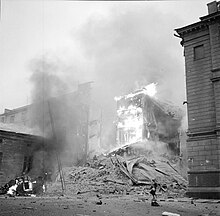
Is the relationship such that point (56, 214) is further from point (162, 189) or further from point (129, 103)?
point (129, 103)

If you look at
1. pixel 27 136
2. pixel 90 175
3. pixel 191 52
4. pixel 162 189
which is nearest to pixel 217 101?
pixel 191 52

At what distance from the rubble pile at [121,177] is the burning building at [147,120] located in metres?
13.8

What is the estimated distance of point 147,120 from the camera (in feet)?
150

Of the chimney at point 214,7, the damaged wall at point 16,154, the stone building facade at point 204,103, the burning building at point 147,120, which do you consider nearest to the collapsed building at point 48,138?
the damaged wall at point 16,154

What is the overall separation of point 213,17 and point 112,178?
1654cm

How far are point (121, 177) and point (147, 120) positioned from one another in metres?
21.0

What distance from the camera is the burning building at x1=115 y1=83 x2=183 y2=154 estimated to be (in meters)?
44.3

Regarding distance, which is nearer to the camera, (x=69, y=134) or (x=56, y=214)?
(x=56, y=214)

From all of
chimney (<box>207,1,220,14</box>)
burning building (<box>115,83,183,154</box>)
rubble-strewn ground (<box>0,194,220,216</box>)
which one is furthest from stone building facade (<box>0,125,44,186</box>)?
chimney (<box>207,1,220,14</box>)

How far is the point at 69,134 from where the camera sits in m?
39.1

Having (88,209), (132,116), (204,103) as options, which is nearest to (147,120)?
(132,116)

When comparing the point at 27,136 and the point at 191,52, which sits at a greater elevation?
the point at 191,52

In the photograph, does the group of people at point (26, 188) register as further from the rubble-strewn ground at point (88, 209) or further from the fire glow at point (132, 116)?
the fire glow at point (132, 116)

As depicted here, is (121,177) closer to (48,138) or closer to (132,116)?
(48,138)
